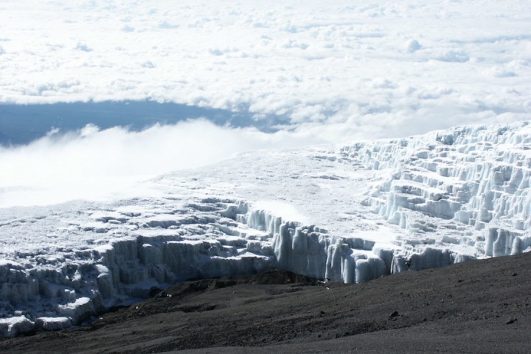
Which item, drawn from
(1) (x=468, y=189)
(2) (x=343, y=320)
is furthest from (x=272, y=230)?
(2) (x=343, y=320)

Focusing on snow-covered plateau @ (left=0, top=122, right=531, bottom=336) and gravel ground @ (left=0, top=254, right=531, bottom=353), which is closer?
gravel ground @ (left=0, top=254, right=531, bottom=353)

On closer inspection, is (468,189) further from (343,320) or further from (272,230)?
(343,320)

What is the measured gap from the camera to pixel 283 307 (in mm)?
65188

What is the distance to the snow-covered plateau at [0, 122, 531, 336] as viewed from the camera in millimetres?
78688

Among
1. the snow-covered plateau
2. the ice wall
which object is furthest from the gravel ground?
the ice wall

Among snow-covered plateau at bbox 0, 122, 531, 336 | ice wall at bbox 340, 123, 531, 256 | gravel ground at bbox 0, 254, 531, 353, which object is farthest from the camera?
ice wall at bbox 340, 123, 531, 256

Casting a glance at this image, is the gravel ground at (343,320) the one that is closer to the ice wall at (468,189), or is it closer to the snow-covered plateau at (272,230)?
the snow-covered plateau at (272,230)

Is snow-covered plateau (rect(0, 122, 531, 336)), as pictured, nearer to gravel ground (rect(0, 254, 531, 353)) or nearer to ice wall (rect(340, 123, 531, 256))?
ice wall (rect(340, 123, 531, 256))

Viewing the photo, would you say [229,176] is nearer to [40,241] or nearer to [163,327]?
[40,241]

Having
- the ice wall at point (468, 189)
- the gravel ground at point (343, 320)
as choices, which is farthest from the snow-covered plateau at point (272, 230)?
the gravel ground at point (343, 320)

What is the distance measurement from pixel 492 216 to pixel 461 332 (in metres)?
44.8

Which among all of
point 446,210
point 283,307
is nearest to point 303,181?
point 446,210

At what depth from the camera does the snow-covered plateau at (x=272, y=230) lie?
78.7m

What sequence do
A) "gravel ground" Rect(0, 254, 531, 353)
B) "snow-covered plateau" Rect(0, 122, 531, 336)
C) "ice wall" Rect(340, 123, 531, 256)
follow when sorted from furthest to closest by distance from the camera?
"ice wall" Rect(340, 123, 531, 256)
"snow-covered plateau" Rect(0, 122, 531, 336)
"gravel ground" Rect(0, 254, 531, 353)
